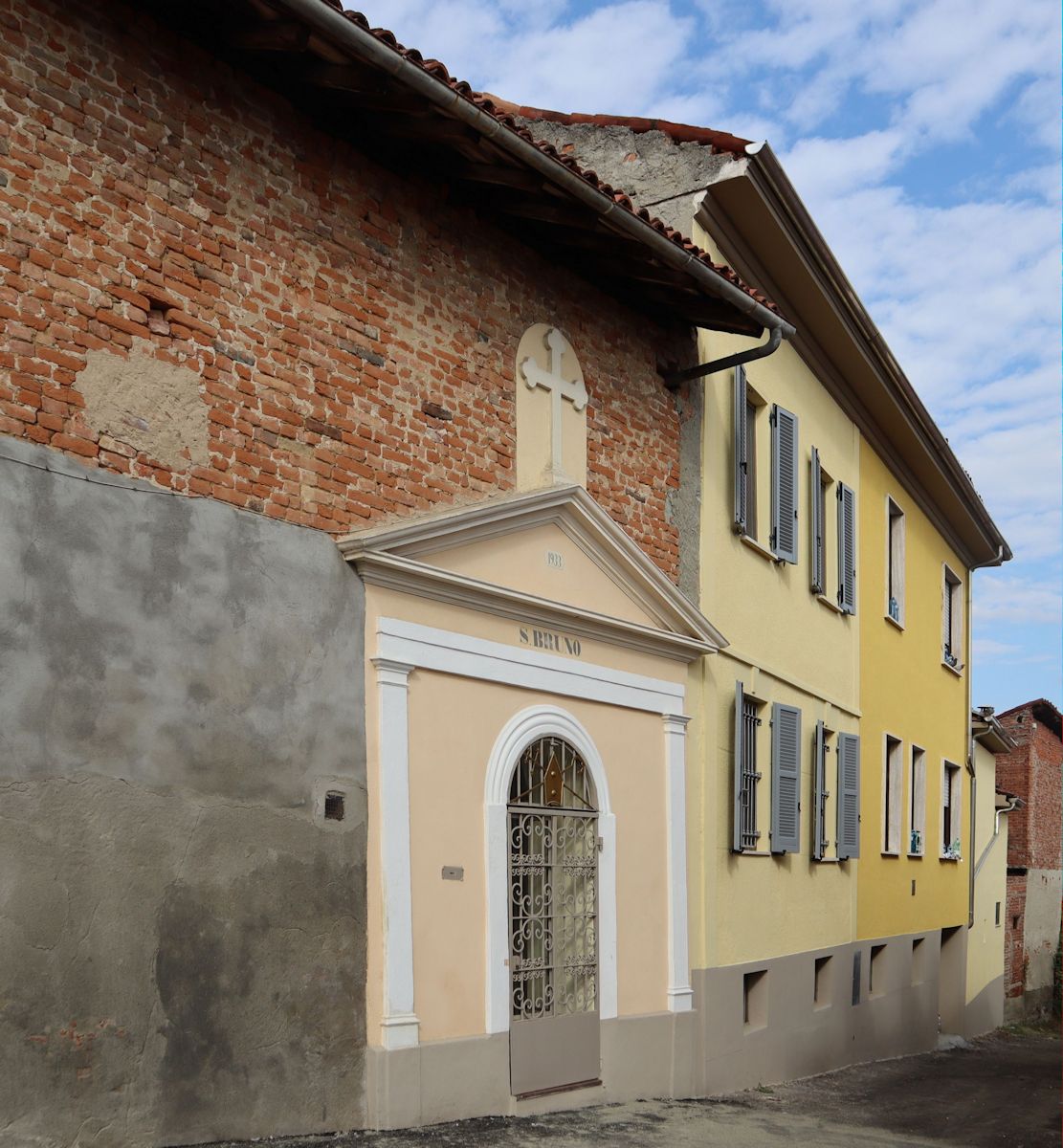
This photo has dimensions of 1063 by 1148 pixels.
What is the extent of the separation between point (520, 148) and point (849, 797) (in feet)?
32.2

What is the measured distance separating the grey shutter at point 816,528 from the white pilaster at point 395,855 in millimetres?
7796

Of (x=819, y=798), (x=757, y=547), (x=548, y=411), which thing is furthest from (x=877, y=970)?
(x=548, y=411)

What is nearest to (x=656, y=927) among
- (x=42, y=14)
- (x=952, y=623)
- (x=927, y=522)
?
(x=42, y=14)

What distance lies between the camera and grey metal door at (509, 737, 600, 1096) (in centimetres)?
953

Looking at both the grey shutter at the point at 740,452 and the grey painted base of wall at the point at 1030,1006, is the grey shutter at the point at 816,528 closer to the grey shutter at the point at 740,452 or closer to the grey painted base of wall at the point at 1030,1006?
the grey shutter at the point at 740,452

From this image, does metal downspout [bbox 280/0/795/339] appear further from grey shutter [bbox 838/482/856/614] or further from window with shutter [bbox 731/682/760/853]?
grey shutter [bbox 838/482/856/614]

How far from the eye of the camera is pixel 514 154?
8.80 m

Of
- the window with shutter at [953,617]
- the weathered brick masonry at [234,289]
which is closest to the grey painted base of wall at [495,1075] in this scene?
the weathered brick masonry at [234,289]

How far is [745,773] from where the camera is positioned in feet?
43.3

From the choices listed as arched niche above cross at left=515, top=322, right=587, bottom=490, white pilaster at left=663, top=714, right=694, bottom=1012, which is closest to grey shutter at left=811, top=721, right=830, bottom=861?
white pilaster at left=663, top=714, right=694, bottom=1012

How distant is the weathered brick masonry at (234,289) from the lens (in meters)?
6.76

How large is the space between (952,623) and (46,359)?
1971cm

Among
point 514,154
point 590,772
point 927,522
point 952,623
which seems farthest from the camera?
point 952,623

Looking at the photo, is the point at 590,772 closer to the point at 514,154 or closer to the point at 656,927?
the point at 656,927
